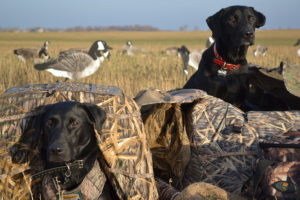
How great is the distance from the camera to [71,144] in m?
2.78

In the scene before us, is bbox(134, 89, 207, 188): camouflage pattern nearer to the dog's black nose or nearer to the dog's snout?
the dog's snout

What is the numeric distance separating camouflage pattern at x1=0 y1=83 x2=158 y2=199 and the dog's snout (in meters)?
0.38

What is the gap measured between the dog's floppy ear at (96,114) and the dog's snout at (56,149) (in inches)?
13.6

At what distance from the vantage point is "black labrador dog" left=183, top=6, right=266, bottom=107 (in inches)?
187

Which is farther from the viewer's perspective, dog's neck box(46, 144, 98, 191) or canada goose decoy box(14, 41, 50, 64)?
canada goose decoy box(14, 41, 50, 64)

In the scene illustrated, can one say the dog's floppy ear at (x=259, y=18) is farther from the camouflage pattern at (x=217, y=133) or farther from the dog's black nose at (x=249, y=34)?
the camouflage pattern at (x=217, y=133)

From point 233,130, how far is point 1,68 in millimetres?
7001

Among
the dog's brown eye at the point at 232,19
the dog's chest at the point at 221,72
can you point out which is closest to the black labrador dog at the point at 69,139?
the dog's chest at the point at 221,72

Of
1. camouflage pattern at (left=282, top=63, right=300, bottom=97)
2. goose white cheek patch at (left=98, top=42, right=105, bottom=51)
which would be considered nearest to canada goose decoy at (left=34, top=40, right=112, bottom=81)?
goose white cheek patch at (left=98, top=42, right=105, bottom=51)

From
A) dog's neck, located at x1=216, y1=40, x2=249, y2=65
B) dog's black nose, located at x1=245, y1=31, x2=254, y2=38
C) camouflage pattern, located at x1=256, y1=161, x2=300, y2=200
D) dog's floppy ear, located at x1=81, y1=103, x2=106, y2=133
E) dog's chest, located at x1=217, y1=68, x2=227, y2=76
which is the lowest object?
camouflage pattern, located at x1=256, y1=161, x2=300, y2=200

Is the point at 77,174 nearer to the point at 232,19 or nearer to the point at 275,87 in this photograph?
the point at 275,87

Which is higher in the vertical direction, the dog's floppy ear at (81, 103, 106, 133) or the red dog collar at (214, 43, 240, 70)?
the red dog collar at (214, 43, 240, 70)

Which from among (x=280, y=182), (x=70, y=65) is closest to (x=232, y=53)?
(x=280, y=182)

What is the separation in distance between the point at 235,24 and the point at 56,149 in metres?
3.19
